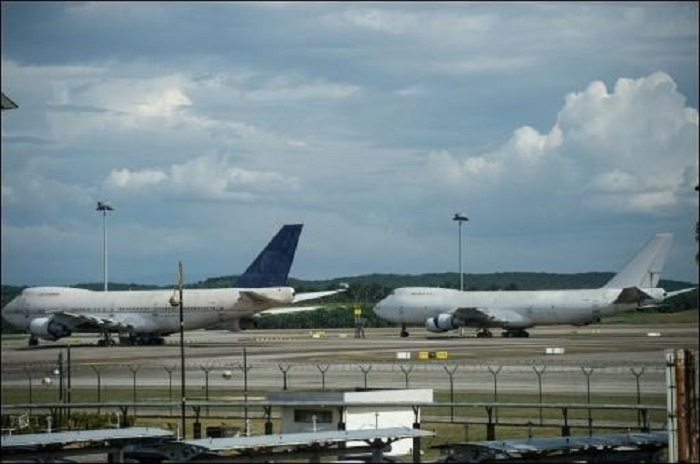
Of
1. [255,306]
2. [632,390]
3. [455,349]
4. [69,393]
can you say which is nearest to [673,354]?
[632,390]

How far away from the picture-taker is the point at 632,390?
56031mm

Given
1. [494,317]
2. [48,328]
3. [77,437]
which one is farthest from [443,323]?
[77,437]

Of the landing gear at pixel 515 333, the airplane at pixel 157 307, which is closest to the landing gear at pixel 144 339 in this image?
the airplane at pixel 157 307

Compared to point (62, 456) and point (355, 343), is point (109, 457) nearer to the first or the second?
point (62, 456)

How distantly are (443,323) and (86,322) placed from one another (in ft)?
102

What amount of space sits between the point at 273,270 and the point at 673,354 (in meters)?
75.6

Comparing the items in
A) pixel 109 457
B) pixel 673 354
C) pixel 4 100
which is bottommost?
pixel 109 457

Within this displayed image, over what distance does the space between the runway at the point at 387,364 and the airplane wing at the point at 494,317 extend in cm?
809

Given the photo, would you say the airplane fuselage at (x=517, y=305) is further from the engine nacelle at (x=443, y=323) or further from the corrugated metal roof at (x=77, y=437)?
the corrugated metal roof at (x=77, y=437)

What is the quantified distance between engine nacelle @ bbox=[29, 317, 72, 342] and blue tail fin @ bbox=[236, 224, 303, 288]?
13.6 m

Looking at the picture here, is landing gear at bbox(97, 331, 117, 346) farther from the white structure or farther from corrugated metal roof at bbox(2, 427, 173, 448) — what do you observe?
corrugated metal roof at bbox(2, 427, 173, 448)

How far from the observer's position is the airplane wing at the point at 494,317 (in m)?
121

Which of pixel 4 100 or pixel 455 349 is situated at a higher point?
pixel 4 100

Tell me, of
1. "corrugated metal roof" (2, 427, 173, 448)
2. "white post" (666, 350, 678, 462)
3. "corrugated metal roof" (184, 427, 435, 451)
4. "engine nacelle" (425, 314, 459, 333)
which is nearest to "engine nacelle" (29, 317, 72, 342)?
"engine nacelle" (425, 314, 459, 333)
